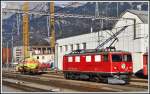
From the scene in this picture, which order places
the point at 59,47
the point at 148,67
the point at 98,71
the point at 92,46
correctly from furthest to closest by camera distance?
the point at 59,47 < the point at 92,46 < the point at 148,67 < the point at 98,71

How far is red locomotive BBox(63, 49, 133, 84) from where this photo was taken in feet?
96.2

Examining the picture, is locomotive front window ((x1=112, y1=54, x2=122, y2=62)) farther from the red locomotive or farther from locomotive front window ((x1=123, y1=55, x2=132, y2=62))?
locomotive front window ((x1=123, y1=55, x2=132, y2=62))

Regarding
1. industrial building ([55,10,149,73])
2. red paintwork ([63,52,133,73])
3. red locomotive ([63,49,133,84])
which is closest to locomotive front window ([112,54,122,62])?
red locomotive ([63,49,133,84])

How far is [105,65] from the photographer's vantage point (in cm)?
2991

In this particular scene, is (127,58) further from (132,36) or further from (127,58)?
(132,36)

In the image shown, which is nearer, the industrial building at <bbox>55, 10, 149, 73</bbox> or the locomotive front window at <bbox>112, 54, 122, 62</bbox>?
the locomotive front window at <bbox>112, 54, 122, 62</bbox>

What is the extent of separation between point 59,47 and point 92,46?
1275 cm

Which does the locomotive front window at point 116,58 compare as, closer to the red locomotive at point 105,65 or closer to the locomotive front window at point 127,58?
the red locomotive at point 105,65

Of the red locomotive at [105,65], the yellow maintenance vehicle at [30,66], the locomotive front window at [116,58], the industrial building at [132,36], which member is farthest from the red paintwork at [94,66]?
the yellow maintenance vehicle at [30,66]

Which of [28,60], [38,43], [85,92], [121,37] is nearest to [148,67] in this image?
[85,92]

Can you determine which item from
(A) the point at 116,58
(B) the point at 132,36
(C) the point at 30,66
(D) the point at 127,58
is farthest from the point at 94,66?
→ (C) the point at 30,66

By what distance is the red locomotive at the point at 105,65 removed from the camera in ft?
96.2

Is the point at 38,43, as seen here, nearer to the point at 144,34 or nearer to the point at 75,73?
the point at 144,34

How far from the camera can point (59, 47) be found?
69.4 meters
